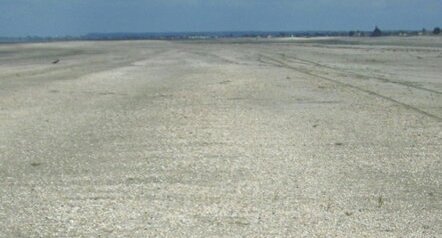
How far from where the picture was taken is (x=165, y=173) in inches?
271

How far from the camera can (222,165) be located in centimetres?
728

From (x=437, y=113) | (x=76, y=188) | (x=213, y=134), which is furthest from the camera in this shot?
(x=437, y=113)

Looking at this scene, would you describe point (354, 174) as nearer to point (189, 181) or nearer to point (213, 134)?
point (189, 181)

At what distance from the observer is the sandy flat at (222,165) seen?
5191 mm

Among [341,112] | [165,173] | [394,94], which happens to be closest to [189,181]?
[165,173]

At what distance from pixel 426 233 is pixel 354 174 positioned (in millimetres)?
1887

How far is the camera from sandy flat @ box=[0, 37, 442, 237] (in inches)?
204

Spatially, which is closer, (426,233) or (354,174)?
(426,233)

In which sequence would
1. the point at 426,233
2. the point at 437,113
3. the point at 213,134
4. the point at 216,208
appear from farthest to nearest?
the point at 437,113
the point at 213,134
the point at 216,208
the point at 426,233

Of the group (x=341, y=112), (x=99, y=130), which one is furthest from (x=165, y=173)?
(x=341, y=112)

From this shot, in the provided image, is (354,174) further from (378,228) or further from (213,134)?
(213,134)

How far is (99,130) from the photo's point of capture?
32.1 ft

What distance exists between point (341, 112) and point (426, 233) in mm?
6715

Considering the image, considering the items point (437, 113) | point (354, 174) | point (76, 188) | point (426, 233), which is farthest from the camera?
point (437, 113)
